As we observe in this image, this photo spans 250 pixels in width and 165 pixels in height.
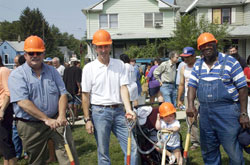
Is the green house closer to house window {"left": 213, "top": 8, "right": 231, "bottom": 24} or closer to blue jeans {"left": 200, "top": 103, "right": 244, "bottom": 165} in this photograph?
house window {"left": 213, "top": 8, "right": 231, "bottom": 24}

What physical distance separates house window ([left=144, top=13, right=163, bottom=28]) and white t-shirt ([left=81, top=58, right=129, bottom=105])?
2256 centimetres

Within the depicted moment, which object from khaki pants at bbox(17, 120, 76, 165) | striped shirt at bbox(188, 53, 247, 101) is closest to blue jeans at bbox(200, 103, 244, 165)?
striped shirt at bbox(188, 53, 247, 101)

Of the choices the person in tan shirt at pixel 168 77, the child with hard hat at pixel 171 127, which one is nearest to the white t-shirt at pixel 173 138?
the child with hard hat at pixel 171 127

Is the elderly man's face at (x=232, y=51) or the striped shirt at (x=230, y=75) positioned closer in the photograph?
the striped shirt at (x=230, y=75)

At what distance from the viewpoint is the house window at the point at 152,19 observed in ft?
83.7

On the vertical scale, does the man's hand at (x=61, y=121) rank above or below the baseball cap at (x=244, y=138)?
above

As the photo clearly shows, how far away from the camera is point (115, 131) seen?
390 cm

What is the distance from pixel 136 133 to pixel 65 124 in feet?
4.70

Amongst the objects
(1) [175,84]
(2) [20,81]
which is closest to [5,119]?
(2) [20,81]

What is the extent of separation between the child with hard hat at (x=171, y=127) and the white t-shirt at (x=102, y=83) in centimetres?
102

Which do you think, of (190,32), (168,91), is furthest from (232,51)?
(190,32)

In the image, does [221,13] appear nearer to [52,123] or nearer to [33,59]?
[33,59]

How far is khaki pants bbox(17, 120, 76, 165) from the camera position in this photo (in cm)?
368

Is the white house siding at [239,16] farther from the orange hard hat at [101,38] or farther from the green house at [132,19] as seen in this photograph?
the orange hard hat at [101,38]
